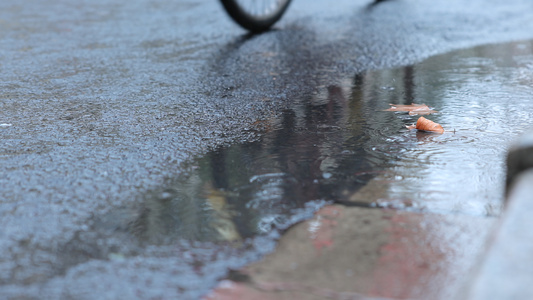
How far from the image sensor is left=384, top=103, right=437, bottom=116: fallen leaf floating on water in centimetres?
232

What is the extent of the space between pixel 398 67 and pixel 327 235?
212cm

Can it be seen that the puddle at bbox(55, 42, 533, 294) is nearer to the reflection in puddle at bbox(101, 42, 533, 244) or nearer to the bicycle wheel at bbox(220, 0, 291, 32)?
the reflection in puddle at bbox(101, 42, 533, 244)

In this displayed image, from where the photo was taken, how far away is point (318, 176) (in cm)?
170

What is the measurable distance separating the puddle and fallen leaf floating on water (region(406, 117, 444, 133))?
0.03 meters

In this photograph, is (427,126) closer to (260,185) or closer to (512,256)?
(260,185)

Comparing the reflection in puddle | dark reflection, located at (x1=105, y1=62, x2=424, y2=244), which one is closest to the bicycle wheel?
the reflection in puddle

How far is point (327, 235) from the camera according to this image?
135 centimetres

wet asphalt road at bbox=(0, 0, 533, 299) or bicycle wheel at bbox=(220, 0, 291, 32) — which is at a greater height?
bicycle wheel at bbox=(220, 0, 291, 32)

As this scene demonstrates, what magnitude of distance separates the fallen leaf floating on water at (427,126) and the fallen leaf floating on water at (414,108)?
183 mm

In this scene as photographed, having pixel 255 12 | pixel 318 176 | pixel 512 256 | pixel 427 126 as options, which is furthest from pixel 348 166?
pixel 255 12

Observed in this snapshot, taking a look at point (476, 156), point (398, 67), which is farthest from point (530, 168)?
point (398, 67)

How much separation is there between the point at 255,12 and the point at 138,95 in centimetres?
214

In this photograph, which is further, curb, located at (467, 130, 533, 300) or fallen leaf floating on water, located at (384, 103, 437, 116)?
fallen leaf floating on water, located at (384, 103, 437, 116)

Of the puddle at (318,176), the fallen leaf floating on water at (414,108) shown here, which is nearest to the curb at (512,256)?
the puddle at (318,176)
